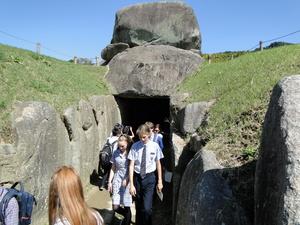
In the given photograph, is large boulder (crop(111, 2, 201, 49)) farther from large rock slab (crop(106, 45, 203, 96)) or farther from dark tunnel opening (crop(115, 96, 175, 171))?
dark tunnel opening (crop(115, 96, 175, 171))

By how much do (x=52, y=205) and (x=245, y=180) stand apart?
3028 millimetres

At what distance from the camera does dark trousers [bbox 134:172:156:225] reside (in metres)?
6.65

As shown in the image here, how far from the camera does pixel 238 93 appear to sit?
8.98 metres

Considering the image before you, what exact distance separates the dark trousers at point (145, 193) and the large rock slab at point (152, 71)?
7.43m

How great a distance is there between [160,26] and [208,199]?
Answer: 12.6m

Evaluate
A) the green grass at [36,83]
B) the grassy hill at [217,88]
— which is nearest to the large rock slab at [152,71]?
the grassy hill at [217,88]

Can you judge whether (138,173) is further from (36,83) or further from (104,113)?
(104,113)

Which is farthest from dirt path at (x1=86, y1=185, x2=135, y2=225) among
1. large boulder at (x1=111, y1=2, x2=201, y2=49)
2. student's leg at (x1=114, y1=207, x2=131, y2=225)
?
large boulder at (x1=111, y1=2, x2=201, y2=49)

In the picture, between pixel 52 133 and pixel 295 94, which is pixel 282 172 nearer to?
pixel 295 94

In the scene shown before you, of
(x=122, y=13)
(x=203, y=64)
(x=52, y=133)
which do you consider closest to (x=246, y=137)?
(x=52, y=133)

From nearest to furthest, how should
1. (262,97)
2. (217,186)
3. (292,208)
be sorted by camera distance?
1. (292,208)
2. (217,186)
3. (262,97)

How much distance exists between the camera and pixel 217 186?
5168 mm

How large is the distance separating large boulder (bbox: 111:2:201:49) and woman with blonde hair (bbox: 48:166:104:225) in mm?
14052

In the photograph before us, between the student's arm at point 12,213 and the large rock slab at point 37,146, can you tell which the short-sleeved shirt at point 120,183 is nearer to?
the large rock slab at point 37,146
